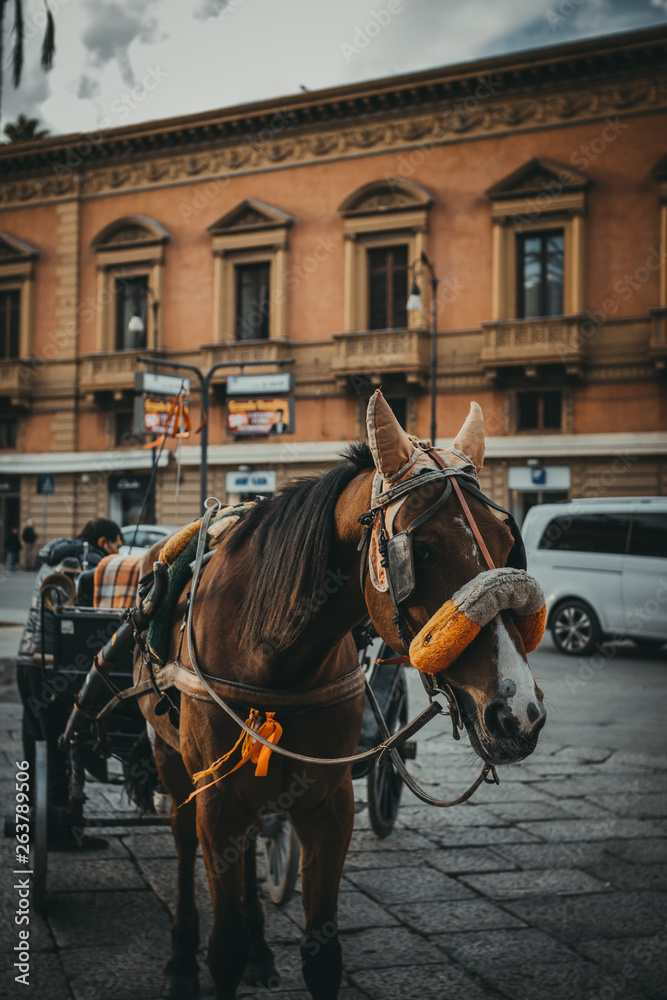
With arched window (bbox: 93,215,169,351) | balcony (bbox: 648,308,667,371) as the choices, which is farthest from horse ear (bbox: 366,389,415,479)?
arched window (bbox: 93,215,169,351)

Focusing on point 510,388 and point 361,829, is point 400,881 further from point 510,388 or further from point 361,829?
point 510,388

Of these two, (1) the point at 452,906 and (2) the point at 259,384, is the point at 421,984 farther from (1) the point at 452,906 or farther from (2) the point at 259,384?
(2) the point at 259,384

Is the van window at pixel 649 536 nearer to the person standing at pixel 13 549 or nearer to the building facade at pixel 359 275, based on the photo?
the building facade at pixel 359 275

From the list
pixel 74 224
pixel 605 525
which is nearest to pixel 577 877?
pixel 605 525

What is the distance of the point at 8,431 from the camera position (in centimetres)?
2864

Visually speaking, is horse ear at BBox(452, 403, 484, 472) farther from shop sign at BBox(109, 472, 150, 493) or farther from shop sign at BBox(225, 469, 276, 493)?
shop sign at BBox(109, 472, 150, 493)

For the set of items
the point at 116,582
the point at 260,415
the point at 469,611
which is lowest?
the point at 116,582

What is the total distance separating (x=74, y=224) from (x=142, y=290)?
3.43 metres

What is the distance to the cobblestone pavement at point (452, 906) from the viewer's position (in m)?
3.18

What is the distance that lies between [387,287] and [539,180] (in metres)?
4.74

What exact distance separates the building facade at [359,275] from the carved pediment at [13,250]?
129 millimetres

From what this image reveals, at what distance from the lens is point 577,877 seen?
13.8ft

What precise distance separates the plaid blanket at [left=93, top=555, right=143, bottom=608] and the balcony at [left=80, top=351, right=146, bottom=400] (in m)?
22.0

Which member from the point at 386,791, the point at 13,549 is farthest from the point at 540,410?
the point at 386,791
